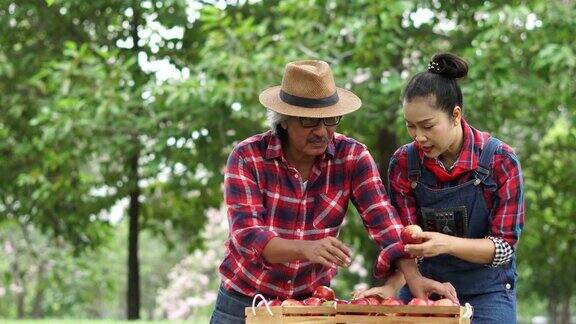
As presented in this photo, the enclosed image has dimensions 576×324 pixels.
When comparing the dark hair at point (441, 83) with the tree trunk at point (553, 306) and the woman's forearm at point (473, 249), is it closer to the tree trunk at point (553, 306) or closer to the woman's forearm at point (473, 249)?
the woman's forearm at point (473, 249)

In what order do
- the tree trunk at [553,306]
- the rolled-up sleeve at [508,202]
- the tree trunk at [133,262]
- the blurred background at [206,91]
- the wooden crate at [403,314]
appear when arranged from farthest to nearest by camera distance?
the tree trunk at [553,306] < the tree trunk at [133,262] < the blurred background at [206,91] < the rolled-up sleeve at [508,202] < the wooden crate at [403,314]

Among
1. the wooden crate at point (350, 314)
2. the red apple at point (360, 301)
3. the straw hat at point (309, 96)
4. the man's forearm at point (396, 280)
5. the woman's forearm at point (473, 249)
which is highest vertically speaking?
the straw hat at point (309, 96)

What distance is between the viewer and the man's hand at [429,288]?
3.54 m

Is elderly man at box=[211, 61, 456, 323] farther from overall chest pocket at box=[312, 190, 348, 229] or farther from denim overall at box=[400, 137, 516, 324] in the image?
denim overall at box=[400, 137, 516, 324]

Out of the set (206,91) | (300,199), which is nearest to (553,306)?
(206,91)

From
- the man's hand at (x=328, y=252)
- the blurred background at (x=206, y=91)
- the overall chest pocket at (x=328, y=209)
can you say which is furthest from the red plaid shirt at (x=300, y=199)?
the blurred background at (x=206, y=91)

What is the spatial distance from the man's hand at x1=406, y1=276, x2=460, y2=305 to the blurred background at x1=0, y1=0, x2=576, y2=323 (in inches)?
191

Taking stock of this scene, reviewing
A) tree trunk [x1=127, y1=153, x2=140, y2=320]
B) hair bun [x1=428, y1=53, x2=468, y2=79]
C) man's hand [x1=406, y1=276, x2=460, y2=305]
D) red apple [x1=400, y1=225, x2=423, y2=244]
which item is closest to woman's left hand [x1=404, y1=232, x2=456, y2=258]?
red apple [x1=400, y1=225, x2=423, y2=244]

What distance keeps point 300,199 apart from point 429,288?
542 millimetres

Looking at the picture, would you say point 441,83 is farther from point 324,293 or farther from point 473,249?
point 324,293

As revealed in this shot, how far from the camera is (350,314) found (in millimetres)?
3340

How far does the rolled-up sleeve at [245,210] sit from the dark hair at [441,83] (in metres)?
0.59

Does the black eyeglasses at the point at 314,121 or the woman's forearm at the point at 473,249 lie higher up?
the black eyeglasses at the point at 314,121

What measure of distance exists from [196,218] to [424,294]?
7904mm
